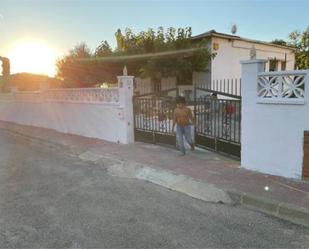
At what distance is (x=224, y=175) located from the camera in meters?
6.09

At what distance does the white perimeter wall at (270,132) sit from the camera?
555cm

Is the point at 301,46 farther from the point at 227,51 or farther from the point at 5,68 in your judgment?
the point at 5,68

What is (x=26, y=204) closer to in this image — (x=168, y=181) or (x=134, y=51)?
(x=168, y=181)

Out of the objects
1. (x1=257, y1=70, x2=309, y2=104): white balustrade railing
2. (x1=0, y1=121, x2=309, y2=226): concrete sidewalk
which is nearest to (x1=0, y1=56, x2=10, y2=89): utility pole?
(x1=0, y1=121, x2=309, y2=226): concrete sidewalk

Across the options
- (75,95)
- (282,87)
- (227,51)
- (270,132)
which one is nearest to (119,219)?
(270,132)

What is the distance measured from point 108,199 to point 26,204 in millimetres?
1386

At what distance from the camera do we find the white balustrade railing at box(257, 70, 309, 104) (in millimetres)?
5461

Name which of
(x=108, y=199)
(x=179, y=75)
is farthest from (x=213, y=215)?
(x=179, y=75)

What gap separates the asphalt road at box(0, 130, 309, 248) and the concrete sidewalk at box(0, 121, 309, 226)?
0.81 ft

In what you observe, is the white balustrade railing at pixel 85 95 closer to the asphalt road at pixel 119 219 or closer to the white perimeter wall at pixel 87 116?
the white perimeter wall at pixel 87 116

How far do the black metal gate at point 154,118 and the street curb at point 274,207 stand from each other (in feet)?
13.1

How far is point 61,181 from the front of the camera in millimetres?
6469

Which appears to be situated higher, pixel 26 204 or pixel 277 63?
pixel 277 63

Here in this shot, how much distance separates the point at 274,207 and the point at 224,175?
157 centimetres
